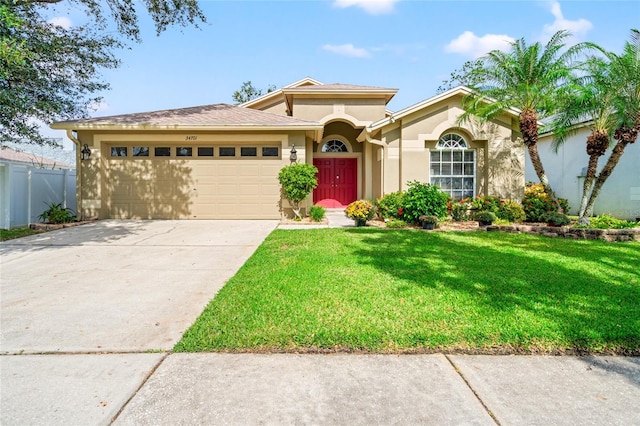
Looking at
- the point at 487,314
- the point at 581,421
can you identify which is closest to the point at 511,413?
the point at 581,421

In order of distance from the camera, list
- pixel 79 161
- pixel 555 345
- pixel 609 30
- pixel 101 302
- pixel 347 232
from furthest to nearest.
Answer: pixel 79 161 < pixel 609 30 < pixel 347 232 < pixel 101 302 < pixel 555 345

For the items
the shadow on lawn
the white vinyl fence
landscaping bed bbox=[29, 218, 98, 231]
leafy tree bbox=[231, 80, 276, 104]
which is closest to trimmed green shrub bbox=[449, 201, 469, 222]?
the shadow on lawn

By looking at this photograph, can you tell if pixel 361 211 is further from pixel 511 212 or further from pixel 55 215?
pixel 55 215

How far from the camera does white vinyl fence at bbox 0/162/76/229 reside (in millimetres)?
10844

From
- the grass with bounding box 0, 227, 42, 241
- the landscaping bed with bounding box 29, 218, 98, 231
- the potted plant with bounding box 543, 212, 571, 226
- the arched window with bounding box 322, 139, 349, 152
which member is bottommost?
the grass with bounding box 0, 227, 42, 241

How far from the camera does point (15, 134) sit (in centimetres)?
1132

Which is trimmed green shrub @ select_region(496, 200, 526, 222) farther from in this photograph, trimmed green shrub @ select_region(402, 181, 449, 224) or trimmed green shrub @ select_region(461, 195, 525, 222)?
trimmed green shrub @ select_region(402, 181, 449, 224)

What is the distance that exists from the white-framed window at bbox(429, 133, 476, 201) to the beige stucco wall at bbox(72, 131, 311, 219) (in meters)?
4.72

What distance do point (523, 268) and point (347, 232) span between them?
175 inches

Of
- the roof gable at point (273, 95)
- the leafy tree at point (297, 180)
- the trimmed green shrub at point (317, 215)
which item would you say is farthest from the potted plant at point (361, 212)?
the roof gable at point (273, 95)

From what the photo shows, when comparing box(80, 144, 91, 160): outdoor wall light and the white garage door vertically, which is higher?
box(80, 144, 91, 160): outdoor wall light

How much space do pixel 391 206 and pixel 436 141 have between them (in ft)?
11.3

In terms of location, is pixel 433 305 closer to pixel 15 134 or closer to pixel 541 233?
pixel 541 233

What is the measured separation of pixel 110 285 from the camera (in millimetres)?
5449
